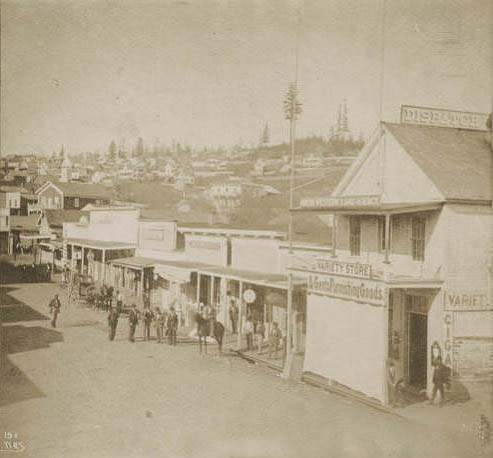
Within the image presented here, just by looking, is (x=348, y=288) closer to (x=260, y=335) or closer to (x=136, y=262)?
(x=260, y=335)

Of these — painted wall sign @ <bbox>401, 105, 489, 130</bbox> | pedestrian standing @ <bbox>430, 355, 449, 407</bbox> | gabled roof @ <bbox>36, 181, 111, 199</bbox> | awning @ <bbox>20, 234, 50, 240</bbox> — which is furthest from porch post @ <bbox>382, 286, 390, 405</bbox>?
gabled roof @ <bbox>36, 181, 111, 199</bbox>

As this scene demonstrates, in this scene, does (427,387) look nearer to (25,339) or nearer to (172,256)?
(25,339)

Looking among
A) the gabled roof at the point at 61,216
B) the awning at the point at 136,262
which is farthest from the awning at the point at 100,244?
the gabled roof at the point at 61,216

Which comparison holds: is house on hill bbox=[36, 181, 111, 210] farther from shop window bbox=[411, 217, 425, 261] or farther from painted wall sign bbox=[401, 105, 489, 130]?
shop window bbox=[411, 217, 425, 261]

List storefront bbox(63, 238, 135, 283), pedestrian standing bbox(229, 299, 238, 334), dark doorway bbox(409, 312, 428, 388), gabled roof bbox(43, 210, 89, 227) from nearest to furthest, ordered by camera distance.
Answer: dark doorway bbox(409, 312, 428, 388) < pedestrian standing bbox(229, 299, 238, 334) < storefront bbox(63, 238, 135, 283) < gabled roof bbox(43, 210, 89, 227)

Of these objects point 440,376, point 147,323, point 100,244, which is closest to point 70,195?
point 100,244

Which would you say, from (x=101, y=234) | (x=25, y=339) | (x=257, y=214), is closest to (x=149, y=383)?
(x=25, y=339)
